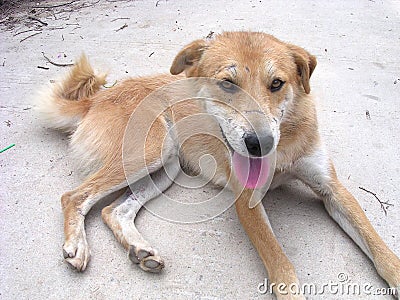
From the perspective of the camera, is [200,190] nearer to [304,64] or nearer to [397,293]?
[304,64]

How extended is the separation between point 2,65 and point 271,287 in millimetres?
3258

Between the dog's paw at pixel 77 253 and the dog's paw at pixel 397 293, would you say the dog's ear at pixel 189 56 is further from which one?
the dog's paw at pixel 397 293

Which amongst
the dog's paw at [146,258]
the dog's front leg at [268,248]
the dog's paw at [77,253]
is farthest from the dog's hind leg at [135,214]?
the dog's front leg at [268,248]

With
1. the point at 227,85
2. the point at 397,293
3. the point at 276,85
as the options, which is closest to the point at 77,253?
the point at 227,85

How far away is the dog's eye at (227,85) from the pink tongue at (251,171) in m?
0.32

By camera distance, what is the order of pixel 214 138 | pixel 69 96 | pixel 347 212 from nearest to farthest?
1. pixel 347 212
2. pixel 214 138
3. pixel 69 96

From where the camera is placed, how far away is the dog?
76.7 inches

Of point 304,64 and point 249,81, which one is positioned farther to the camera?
point 304,64

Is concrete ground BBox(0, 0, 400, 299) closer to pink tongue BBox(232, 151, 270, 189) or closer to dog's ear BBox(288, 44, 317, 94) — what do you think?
pink tongue BBox(232, 151, 270, 189)

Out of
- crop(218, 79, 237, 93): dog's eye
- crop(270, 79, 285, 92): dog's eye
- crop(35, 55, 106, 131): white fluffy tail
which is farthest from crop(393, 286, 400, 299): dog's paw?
crop(35, 55, 106, 131): white fluffy tail

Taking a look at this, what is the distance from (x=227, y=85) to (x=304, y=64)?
444 millimetres

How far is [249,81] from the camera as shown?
196 cm

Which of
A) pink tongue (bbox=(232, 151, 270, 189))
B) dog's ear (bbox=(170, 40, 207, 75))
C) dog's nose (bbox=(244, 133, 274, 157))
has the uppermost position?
dog's ear (bbox=(170, 40, 207, 75))

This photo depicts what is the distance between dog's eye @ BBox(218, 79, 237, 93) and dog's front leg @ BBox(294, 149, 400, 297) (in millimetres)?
572
